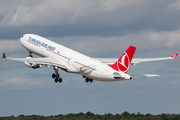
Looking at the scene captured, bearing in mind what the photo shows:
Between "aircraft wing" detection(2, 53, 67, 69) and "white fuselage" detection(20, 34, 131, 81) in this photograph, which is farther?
"aircraft wing" detection(2, 53, 67, 69)

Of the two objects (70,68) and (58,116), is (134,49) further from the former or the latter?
(58,116)

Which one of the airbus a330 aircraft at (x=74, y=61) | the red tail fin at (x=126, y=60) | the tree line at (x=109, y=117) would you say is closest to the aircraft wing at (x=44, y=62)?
the airbus a330 aircraft at (x=74, y=61)

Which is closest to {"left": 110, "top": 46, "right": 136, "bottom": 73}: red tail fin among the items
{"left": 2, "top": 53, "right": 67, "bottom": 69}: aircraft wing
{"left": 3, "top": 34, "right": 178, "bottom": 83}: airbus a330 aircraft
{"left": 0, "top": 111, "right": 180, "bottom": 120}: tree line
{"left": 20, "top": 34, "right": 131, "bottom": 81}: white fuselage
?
{"left": 3, "top": 34, "right": 178, "bottom": 83}: airbus a330 aircraft

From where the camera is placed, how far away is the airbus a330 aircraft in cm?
6700

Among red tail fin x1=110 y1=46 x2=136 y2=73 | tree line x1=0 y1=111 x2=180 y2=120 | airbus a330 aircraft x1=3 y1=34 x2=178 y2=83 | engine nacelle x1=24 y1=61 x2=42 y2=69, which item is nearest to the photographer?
red tail fin x1=110 y1=46 x2=136 y2=73

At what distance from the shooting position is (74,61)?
75.6 metres

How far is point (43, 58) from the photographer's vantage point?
265 ft

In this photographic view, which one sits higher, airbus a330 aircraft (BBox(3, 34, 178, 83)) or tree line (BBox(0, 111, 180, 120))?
airbus a330 aircraft (BBox(3, 34, 178, 83))

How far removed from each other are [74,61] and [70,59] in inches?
55.2

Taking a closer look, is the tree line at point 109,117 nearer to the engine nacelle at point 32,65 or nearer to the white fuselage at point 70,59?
the white fuselage at point 70,59

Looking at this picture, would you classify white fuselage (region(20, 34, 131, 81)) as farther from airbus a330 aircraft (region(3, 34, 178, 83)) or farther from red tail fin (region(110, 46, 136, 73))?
red tail fin (region(110, 46, 136, 73))

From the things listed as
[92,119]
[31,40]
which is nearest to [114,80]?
[31,40]

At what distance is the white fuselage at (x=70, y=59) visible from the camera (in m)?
69.3

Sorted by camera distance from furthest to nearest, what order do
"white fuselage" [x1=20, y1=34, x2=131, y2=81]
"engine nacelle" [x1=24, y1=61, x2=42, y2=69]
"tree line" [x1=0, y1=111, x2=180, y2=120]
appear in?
1. "tree line" [x1=0, y1=111, x2=180, y2=120]
2. "engine nacelle" [x1=24, y1=61, x2=42, y2=69]
3. "white fuselage" [x1=20, y1=34, x2=131, y2=81]
